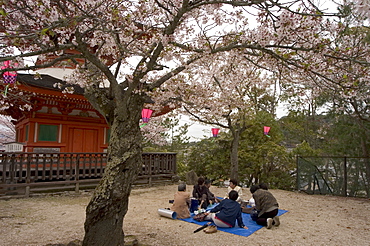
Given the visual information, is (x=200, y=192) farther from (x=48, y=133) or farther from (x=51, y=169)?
(x=48, y=133)

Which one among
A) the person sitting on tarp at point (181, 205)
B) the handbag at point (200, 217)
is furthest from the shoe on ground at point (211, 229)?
the person sitting on tarp at point (181, 205)

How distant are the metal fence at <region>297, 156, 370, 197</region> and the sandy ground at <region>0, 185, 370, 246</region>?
168 centimetres

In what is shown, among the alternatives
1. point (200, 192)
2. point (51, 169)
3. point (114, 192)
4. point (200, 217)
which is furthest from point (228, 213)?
point (51, 169)

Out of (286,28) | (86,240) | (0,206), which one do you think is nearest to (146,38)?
(286,28)

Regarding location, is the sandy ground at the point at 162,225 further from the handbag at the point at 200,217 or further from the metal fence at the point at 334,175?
the metal fence at the point at 334,175

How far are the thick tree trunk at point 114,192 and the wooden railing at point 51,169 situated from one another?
552 cm

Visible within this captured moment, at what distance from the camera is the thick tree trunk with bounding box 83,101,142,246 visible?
3.41 metres

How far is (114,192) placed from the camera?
3.41m

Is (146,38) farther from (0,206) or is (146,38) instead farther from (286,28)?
(0,206)

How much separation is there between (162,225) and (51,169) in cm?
485

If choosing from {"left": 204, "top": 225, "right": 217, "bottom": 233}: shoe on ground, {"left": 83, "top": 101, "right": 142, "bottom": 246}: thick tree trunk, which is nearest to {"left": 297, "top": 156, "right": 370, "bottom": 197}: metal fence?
{"left": 204, "top": 225, "right": 217, "bottom": 233}: shoe on ground

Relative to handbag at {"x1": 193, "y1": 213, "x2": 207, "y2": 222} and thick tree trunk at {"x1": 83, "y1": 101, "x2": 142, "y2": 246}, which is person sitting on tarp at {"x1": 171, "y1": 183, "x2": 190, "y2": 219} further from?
thick tree trunk at {"x1": 83, "y1": 101, "x2": 142, "y2": 246}

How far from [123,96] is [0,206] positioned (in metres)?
5.43

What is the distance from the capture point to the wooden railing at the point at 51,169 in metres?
7.60
